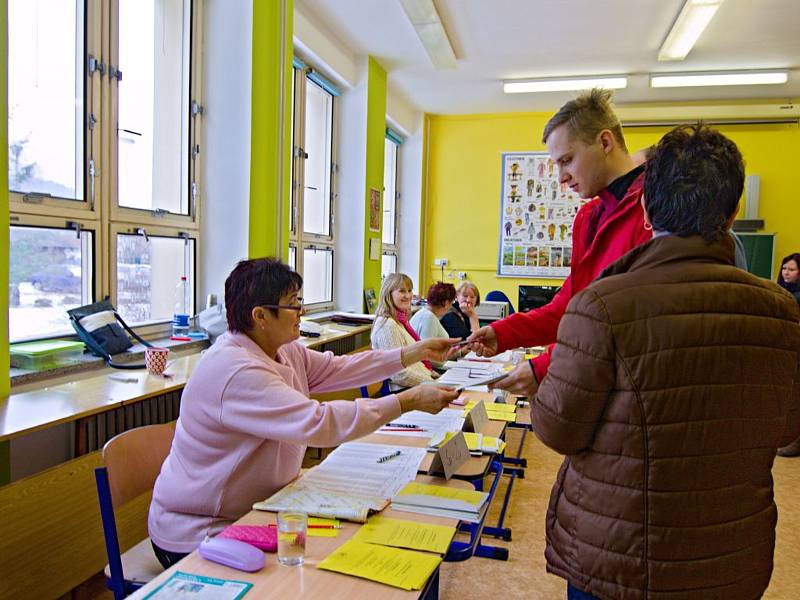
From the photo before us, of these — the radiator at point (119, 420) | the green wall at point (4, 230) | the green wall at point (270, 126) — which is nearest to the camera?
the green wall at point (4, 230)

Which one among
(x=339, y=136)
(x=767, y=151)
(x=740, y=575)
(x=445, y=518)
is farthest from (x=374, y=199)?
(x=740, y=575)

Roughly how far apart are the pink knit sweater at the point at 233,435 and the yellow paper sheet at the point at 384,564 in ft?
1.07

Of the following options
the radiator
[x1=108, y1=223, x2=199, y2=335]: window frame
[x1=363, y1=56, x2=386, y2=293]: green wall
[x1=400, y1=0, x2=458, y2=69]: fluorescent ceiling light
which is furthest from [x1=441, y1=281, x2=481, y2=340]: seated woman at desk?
the radiator

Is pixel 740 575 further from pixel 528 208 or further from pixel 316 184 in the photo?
pixel 528 208

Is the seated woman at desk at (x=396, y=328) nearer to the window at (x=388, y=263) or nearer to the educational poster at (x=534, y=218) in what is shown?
the window at (x=388, y=263)

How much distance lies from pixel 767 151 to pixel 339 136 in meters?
5.11

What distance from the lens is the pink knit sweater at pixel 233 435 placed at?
1569mm

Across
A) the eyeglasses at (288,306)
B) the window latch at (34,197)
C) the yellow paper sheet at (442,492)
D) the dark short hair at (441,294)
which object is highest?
the window latch at (34,197)

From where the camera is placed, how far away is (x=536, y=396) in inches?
46.4

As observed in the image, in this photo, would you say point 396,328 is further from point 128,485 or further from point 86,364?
point 128,485

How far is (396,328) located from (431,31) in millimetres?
2776

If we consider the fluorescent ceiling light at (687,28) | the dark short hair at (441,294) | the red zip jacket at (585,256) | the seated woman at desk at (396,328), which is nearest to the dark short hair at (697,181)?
the red zip jacket at (585,256)

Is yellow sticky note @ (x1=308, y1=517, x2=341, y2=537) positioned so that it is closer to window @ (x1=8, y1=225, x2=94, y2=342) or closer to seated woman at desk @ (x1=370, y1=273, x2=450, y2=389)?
window @ (x1=8, y1=225, x2=94, y2=342)

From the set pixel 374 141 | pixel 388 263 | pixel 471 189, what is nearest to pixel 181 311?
pixel 374 141
